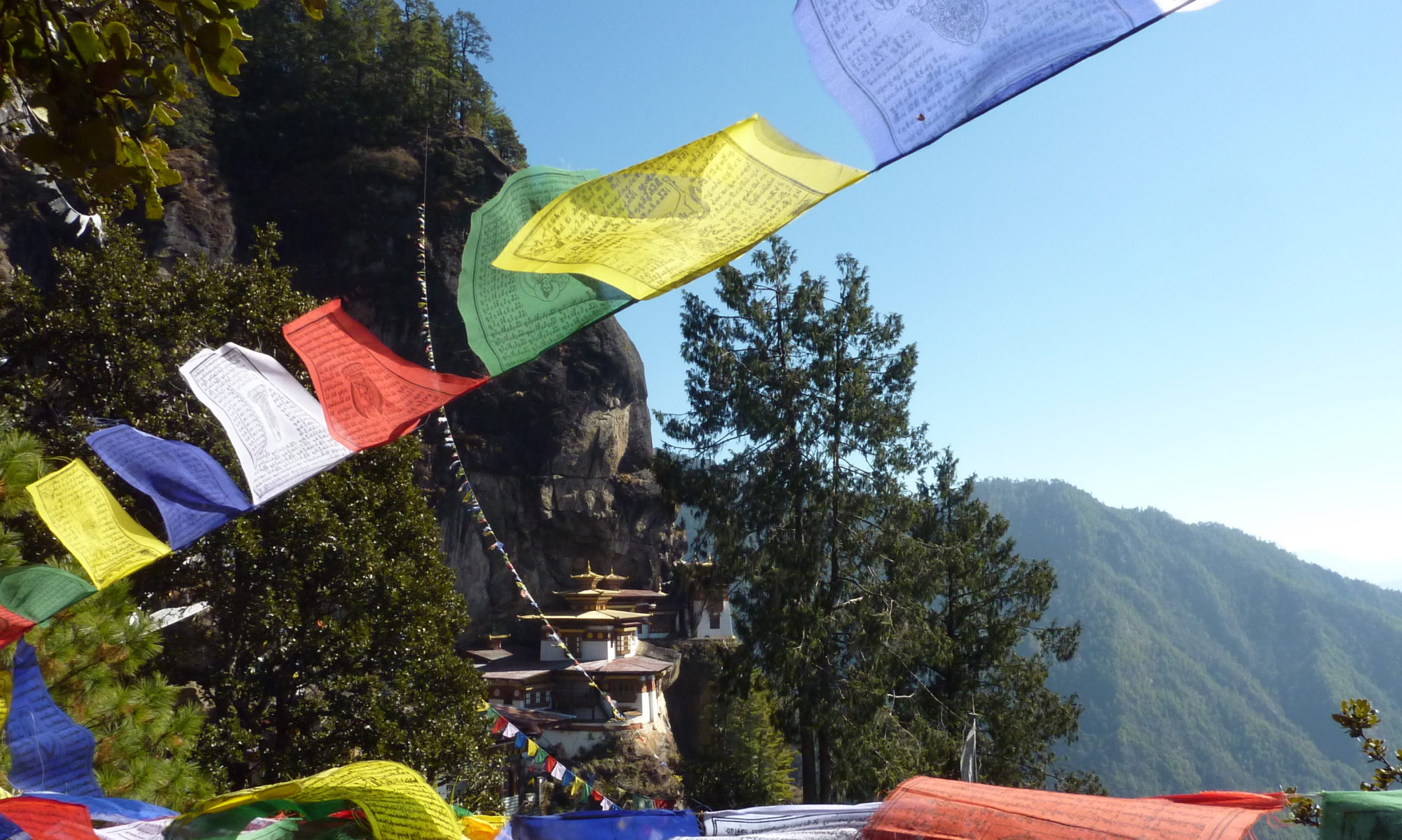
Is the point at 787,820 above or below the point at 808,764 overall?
above

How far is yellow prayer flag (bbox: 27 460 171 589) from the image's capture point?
13.7 feet

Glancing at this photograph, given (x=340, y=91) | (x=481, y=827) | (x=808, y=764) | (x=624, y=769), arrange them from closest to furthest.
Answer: (x=481, y=827) → (x=808, y=764) → (x=624, y=769) → (x=340, y=91)

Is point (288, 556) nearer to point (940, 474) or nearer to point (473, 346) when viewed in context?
point (473, 346)

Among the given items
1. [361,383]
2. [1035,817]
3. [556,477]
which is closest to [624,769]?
[556,477]

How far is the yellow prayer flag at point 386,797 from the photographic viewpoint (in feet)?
6.00

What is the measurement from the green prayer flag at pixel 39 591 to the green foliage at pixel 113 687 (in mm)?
619

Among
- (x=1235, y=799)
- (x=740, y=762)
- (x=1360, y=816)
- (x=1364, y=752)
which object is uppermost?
(x=1360, y=816)

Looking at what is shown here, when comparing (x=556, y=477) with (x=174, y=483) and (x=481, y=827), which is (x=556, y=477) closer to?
(x=174, y=483)

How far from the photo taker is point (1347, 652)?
89000 millimetres

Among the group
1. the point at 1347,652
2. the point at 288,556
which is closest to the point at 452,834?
the point at 288,556

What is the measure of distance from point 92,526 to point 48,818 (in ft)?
9.36

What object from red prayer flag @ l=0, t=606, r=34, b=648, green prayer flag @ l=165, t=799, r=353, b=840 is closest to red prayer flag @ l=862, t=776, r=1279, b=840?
green prayer flag @ l=165, t=799, r=353, b=840

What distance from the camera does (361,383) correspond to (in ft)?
11.9

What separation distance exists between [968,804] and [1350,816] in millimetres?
608
